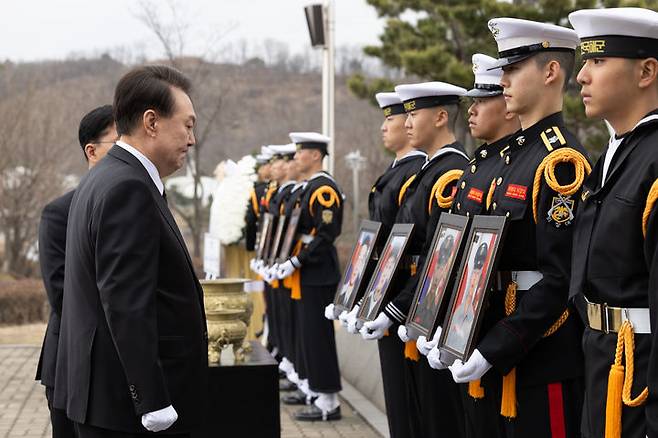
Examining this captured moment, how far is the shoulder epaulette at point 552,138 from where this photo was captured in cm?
432

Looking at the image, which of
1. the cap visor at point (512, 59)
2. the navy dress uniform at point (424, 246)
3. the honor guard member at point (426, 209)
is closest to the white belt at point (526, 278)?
the cap visor at point (512, 59)

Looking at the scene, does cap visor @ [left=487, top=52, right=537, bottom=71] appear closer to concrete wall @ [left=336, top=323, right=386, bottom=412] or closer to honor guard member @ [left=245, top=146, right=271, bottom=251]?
concrete wall @ [left=336, top=323, right=386, bottom=412]

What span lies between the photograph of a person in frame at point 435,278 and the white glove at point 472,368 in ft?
1.63

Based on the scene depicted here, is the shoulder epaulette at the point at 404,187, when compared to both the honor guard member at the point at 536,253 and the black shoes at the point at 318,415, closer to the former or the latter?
the honor guard member at the point at 536,253

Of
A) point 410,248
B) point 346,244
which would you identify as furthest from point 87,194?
point 346,244

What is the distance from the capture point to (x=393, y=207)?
251 inches

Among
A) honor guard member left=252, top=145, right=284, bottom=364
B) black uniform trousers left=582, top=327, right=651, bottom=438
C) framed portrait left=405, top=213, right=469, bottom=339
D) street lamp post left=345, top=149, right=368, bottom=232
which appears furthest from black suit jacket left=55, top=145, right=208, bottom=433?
street lamp post left=345, top=149, right=368, bottom=232

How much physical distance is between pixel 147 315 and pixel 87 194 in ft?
1.68

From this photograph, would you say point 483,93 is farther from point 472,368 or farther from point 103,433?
point 103,433

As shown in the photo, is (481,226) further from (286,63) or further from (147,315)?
(286,63)

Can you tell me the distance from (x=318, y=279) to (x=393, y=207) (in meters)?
3.05

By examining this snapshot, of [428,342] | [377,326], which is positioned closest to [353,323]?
[377,326]

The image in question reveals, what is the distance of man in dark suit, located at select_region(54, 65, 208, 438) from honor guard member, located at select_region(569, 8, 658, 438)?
4.37 ft

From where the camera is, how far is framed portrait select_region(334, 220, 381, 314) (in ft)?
20.8
